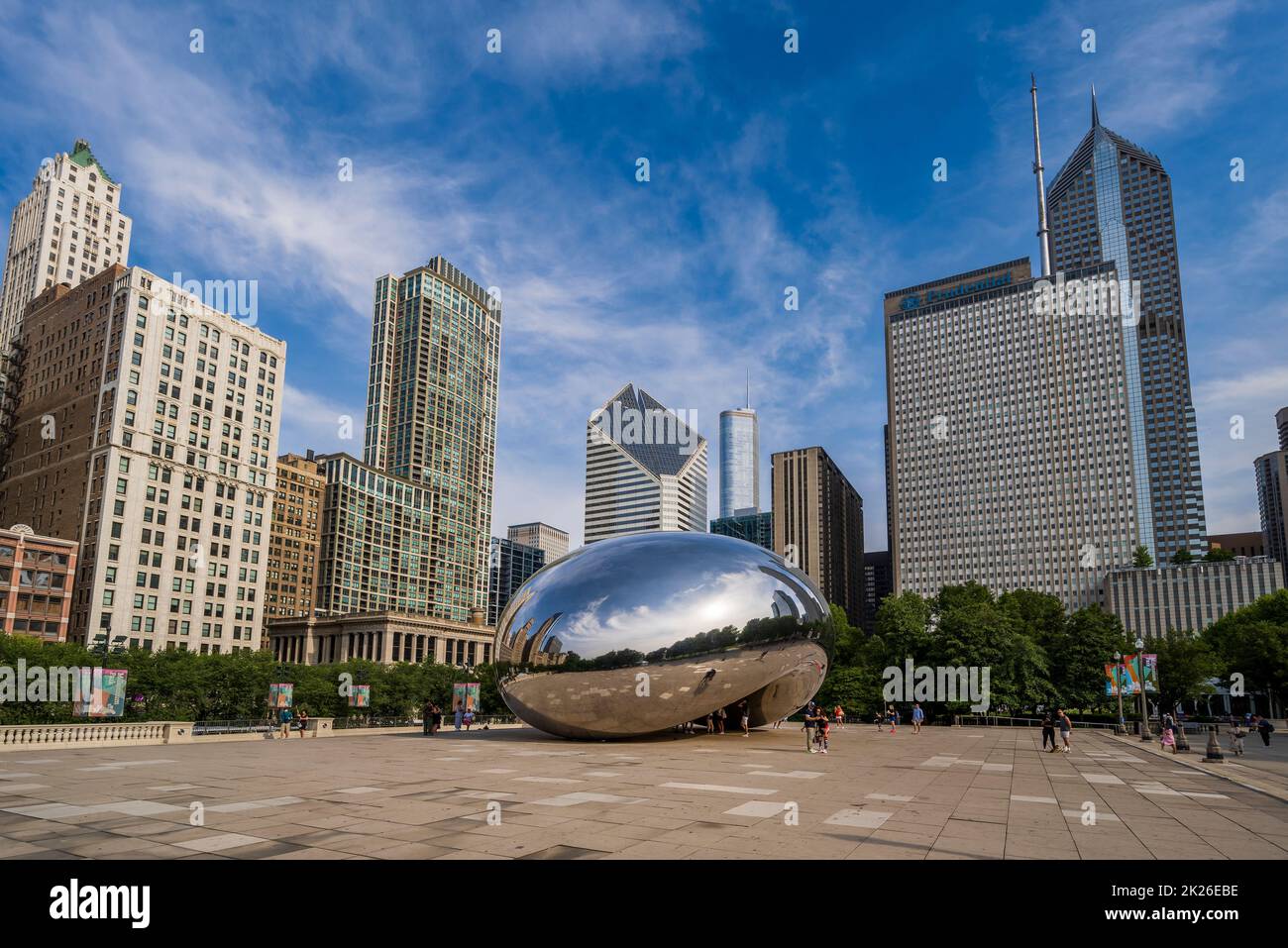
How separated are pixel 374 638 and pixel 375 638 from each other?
35cm

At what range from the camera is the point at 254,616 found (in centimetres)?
11019

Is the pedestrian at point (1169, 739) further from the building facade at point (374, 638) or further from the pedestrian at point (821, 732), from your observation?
the building facade at point (374, 638)

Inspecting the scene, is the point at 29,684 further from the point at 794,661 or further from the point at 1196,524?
the point at 1196,524

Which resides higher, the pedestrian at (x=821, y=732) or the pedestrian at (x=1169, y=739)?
the pedestrian at (x=821, y=732)

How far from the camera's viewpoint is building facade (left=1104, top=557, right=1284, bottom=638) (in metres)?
140

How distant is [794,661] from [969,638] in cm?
3598

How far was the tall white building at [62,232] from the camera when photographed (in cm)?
15538

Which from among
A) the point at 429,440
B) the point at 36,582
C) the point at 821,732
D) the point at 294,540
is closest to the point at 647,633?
the point at 821,732

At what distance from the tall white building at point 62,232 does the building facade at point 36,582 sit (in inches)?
3310

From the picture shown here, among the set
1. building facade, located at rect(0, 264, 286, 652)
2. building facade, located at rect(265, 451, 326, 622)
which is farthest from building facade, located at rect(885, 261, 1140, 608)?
building facade, located at rect(0, 264, 286, 652)

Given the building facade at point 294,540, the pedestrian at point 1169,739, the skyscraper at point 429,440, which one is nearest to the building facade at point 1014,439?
the skyscraper at point 429,440

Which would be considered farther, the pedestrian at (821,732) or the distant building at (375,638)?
the distant building at (375,638)
